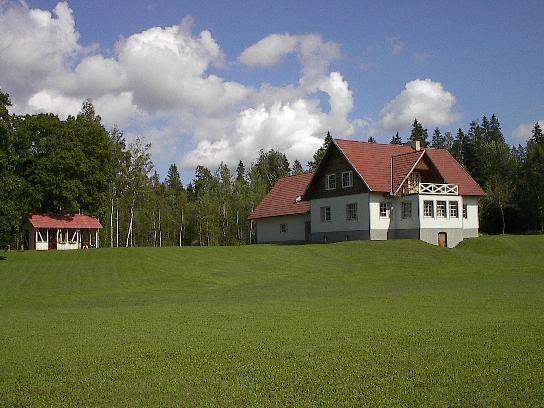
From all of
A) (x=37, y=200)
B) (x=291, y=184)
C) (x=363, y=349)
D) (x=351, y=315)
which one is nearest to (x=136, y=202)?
(x=37, y=200)

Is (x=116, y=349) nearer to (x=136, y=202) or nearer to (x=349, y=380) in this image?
(x=349, y=380)

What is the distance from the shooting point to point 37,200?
5709 centimetres

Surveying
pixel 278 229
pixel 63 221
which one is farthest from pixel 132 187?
pixel 278 229

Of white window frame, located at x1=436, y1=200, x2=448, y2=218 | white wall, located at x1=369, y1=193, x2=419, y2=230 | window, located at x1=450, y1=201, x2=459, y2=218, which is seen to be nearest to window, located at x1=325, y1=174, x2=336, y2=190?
white wall, located at x1=369, y1=193, x2=419, y2=230

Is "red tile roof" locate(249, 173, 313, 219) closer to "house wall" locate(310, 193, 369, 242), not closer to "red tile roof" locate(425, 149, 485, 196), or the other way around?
"house wall" locate(310, 193, 369, 242)

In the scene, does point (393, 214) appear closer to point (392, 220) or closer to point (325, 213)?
point (392, 220)

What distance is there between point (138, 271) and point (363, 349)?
978 inches

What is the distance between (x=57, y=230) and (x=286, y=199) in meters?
23.7

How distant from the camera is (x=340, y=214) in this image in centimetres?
5103

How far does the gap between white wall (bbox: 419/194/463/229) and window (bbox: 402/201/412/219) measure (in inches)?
45.4

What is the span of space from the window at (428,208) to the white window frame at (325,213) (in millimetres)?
8581

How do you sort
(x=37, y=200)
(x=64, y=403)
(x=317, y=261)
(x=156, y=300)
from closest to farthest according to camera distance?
(x=64, y=403) < (x=156, y=300) < (x=317, y=261) < (x=37, y=200)

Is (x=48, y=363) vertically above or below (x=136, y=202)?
below

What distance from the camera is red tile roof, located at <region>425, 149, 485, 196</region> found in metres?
53.3
